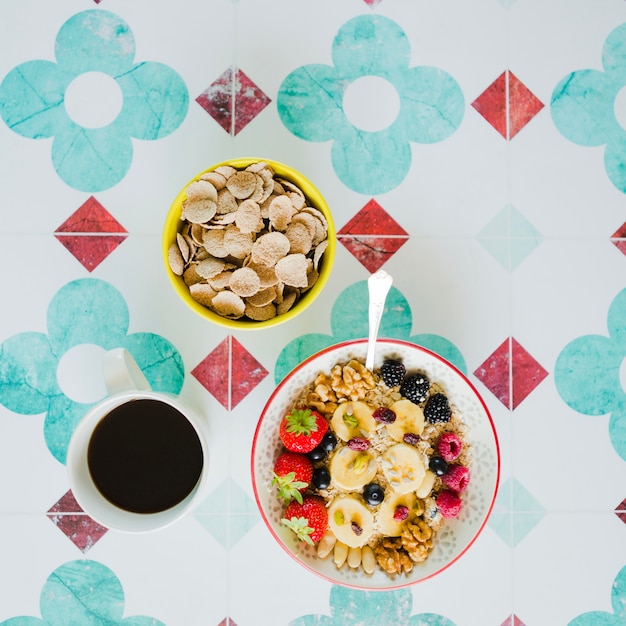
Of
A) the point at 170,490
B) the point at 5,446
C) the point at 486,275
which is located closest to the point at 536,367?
the point at 486,275

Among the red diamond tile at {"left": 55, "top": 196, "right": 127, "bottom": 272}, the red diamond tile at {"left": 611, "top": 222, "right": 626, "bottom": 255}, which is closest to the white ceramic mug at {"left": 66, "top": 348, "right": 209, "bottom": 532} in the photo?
the red diamond tile at {"left": 55, "top": 196, "right": 127, "bottom": 272}

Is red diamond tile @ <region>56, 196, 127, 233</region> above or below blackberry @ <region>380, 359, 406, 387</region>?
above

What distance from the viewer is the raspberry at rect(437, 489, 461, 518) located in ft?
2.67

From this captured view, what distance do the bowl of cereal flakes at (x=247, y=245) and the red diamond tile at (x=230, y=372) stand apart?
0.33 ft

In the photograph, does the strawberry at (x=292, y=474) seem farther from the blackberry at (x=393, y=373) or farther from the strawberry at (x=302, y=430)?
the blackberry at (x=393, y=373)

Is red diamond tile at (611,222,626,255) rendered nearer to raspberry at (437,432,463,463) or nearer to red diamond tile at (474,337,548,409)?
red diamond tile at (474,337,548,409)

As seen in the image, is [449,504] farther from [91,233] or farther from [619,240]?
[91,233]

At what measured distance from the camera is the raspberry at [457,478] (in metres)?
0.81

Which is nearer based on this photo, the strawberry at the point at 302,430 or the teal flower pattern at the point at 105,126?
the strawberry at the point at 302,430

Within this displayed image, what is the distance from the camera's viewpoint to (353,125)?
909 mm

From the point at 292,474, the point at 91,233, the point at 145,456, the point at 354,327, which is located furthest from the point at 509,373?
the point at 91,233

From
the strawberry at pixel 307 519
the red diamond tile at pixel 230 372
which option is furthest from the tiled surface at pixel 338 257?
the strawberry at pixel 307 519

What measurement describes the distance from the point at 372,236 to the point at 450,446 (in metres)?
0.31

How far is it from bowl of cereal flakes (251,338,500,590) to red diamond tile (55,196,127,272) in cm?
34
